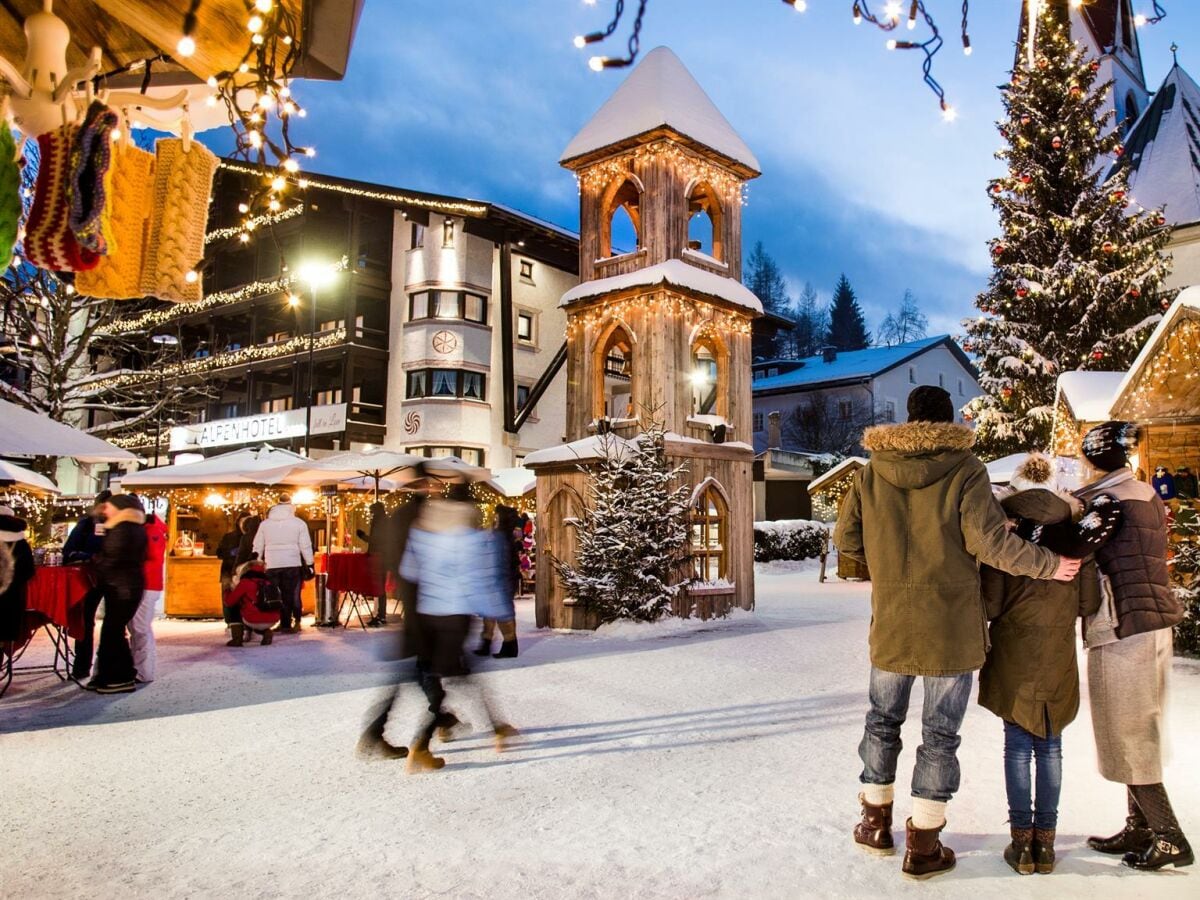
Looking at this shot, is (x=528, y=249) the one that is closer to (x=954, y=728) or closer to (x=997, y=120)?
(x=997, y=120)

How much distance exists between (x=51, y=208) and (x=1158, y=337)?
8934mm

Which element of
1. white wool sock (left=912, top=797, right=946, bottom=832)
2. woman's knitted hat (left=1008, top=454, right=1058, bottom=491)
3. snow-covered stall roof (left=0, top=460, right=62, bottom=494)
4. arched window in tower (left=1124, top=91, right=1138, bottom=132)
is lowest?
white wool sock (left=912, top=797, right=946, bottom=832)

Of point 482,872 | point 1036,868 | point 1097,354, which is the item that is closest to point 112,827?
point 482,872

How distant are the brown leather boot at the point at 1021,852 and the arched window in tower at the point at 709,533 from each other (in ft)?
34.4

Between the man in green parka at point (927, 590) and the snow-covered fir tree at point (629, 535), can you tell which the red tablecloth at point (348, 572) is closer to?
the snow-covered fir tree at point (629, 535)

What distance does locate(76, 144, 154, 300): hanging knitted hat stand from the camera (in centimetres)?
293

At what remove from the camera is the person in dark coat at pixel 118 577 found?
791 centimetres

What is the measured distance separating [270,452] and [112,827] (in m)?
12.3

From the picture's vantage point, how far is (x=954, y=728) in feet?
12.3

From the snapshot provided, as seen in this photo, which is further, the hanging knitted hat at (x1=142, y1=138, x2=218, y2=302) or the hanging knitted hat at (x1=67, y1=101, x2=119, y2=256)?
the hanging knitted hat at (x1=142, y1=138, x2=218, y2=302)

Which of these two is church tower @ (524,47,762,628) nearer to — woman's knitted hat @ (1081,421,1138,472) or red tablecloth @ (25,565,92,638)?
red tablecloth @ (25,565,92,638)

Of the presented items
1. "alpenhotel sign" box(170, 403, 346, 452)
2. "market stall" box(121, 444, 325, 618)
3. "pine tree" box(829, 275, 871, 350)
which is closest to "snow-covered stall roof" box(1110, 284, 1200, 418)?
Result: "market stall" box(121, 444, 325, 618)

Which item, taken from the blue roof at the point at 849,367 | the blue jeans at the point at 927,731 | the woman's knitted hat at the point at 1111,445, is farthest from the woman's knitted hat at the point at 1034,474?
the blue roof at the point at 849,367

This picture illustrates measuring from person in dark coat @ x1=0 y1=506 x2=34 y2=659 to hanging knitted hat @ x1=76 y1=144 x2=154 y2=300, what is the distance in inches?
185
